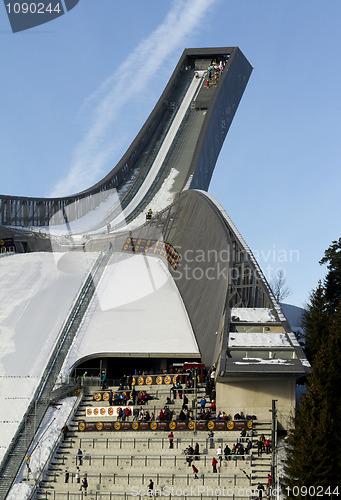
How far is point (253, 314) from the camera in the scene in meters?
31.2

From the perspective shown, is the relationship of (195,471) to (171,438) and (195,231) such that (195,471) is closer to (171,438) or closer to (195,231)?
(171,438)

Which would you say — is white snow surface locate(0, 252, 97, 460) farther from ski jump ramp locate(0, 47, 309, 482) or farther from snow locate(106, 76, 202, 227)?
snow locate(106, 76, 202, 227)

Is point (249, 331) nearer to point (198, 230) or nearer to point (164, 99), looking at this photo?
point (198, 230)

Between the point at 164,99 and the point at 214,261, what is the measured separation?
1299 inches

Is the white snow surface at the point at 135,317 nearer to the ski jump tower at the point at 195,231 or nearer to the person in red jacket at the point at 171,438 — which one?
the ski jump tower at the point at 195,231

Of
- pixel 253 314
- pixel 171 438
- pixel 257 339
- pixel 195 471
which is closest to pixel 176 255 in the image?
pixel 253 314

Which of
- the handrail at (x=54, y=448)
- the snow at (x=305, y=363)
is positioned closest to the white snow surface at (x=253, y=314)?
the snow at (x=305, y=363)

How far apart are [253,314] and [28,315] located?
12.4m

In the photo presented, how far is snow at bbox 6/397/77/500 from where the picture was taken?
25812mm

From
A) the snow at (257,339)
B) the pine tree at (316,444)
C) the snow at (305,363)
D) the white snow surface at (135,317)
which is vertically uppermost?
the white snow surface at (135,317)

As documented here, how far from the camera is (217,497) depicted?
24.6 m

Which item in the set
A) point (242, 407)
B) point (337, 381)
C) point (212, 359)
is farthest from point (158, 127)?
point (337, 381)

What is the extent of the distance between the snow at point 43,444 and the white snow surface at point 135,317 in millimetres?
2733

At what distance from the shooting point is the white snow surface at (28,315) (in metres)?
31.6
